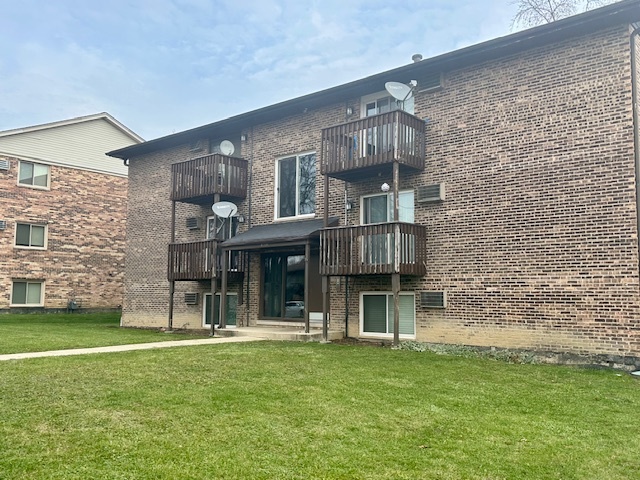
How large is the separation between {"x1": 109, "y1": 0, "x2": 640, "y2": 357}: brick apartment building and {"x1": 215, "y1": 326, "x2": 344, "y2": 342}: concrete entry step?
1.30 feet

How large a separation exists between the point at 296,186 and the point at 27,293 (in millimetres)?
14522

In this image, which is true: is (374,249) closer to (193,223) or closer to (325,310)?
(325,310)

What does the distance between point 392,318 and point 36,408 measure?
8380 millimetres

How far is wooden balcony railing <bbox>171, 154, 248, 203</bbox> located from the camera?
15477 millimetres

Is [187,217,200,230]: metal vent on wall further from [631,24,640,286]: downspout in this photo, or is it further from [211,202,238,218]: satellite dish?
[631,24,640,286]: downspout

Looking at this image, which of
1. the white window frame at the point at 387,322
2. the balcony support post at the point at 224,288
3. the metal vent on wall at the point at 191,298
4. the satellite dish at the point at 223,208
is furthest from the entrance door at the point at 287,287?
the metal vent on wall at the point at 191,298

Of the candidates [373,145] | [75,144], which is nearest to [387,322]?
[373,145]

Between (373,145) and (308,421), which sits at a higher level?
(373,145)

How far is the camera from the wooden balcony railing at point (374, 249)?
1148 centimetres

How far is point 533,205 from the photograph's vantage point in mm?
10820

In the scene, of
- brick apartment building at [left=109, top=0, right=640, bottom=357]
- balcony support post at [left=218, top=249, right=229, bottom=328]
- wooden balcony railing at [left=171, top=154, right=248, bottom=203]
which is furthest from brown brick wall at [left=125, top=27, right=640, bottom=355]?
wooden balcony railing at [left=171, top=154, right=248, bottom=203]

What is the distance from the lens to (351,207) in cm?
1354

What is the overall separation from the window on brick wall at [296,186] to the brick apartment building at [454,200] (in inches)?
1.6

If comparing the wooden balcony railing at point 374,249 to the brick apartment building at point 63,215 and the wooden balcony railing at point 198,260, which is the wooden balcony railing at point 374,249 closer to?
the wooden balcony railing at point 198,260
